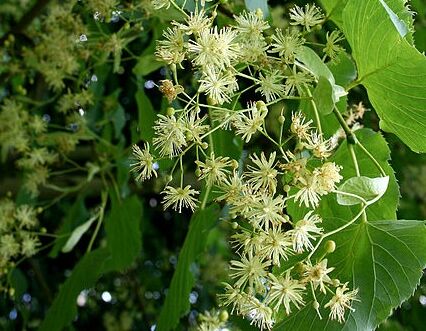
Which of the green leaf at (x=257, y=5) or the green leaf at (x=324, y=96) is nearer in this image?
the green leaf at (x=324, y=96)

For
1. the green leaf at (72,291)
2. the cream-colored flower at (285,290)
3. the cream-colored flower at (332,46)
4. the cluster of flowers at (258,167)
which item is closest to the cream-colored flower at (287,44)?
the cluster of flowers at (258,167)

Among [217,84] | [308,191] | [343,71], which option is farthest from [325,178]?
[343,71]

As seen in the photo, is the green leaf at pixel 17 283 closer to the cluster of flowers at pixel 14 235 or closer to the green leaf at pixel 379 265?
the cluster of flowers at pixel 14 235

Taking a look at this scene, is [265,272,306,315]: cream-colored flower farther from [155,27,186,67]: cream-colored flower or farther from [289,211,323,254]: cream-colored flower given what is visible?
[155,27,186,67]: cream-colored flower

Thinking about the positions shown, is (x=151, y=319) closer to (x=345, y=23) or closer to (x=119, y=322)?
(x=119, y=322)

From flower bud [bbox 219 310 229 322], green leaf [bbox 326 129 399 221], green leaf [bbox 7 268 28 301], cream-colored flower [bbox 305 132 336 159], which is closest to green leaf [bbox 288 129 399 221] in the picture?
green leaf [bbox 326 129 399 221]

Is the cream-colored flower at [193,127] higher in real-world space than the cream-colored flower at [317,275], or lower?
higher

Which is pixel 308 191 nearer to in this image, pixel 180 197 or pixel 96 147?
pixel 180 197
